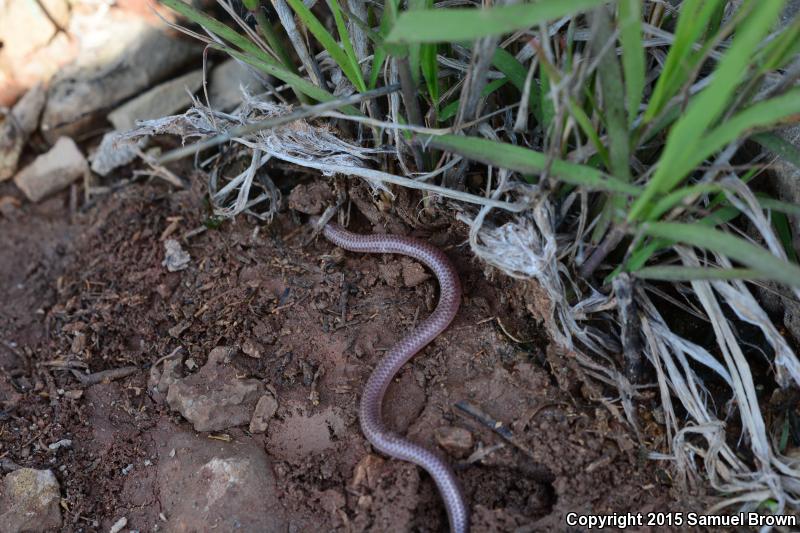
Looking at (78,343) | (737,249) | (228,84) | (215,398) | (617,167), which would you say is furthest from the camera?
(228,84)

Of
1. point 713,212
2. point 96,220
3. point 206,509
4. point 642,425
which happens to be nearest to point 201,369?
point 206,509

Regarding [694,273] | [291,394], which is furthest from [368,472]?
[694,273]

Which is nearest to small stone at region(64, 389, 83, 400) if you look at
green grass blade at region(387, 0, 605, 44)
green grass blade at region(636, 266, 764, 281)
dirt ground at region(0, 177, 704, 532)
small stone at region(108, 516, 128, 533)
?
dirt ground at region(0, 177, 704, 532)

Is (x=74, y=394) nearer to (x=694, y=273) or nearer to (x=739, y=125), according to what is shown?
(x=694, y=273)

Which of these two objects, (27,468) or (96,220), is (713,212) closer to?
(27,468)

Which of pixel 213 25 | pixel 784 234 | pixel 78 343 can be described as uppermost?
pixel 213 25

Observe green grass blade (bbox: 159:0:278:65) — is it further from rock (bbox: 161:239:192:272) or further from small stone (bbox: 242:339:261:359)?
small stone (bbox: 242:339:261:359)
